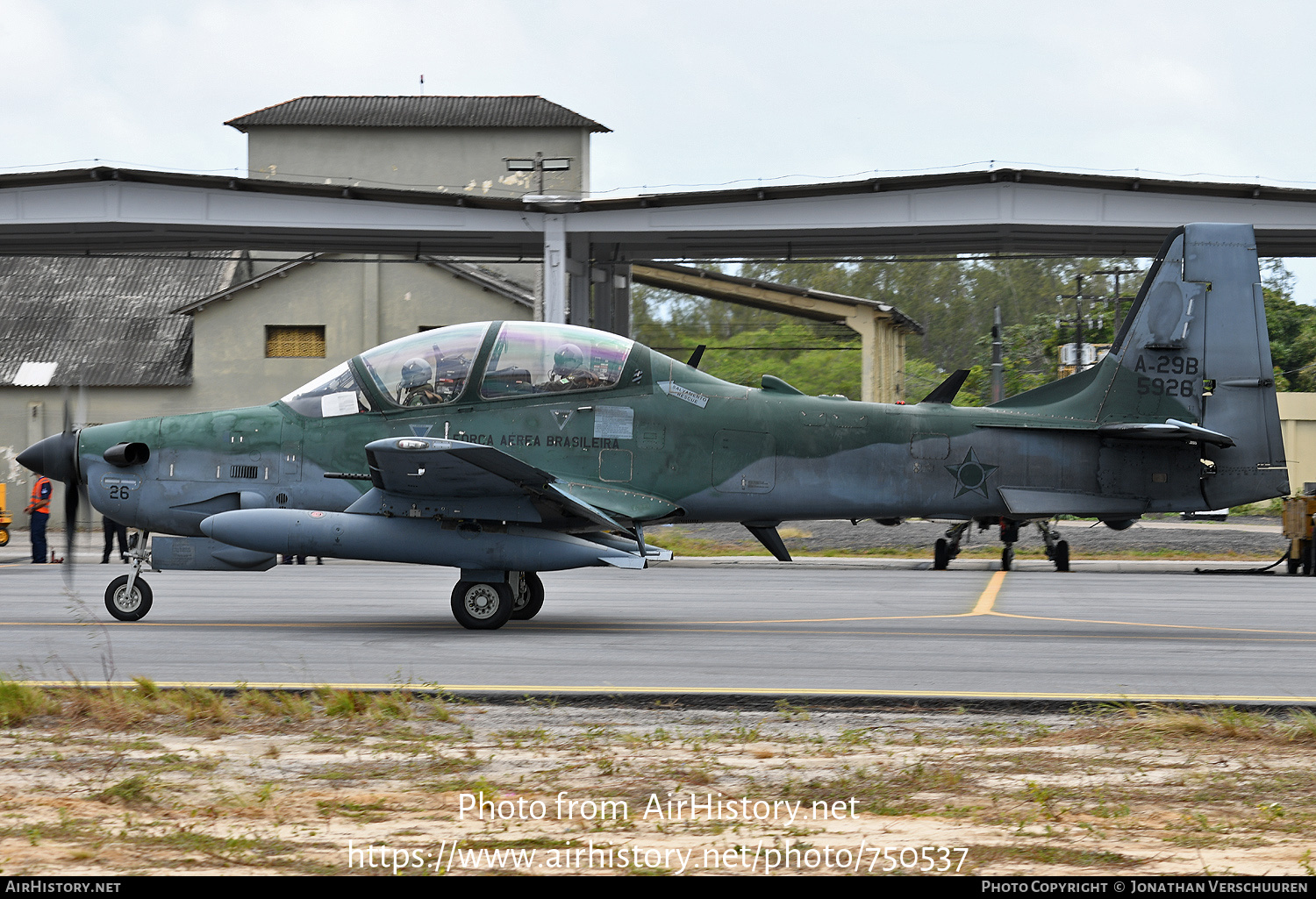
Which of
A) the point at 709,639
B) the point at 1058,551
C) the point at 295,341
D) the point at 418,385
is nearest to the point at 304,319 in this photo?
the point at 295,341

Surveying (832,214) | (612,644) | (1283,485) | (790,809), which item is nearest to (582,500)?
(612,644)

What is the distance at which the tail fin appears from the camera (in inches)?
510

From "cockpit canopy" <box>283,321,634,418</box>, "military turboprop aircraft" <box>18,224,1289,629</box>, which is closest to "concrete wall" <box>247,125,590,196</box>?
"cockpit canopy" <box>283,321,634,418</box>

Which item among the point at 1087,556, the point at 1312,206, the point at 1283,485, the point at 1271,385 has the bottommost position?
the point at 1087,556

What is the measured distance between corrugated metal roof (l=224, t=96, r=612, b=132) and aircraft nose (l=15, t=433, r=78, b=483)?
109 feet

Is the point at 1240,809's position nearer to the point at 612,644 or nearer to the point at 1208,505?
the point at 612,644

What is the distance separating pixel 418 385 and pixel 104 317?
113 ft

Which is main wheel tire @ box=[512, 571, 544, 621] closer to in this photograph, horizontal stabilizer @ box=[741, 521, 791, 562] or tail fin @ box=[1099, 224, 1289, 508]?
horizontal stabilizer @ box=[741, 521, 791, 562]

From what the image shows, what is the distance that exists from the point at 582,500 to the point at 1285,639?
278 inches

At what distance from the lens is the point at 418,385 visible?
12016 millimetres

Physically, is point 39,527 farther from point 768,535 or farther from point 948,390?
point 948,390

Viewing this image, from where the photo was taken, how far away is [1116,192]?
1077 inches
